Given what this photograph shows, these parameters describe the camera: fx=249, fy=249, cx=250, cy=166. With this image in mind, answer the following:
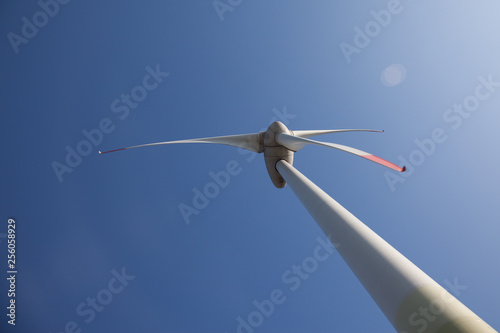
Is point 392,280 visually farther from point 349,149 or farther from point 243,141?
point 243,141

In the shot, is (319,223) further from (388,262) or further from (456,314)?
(456,314)

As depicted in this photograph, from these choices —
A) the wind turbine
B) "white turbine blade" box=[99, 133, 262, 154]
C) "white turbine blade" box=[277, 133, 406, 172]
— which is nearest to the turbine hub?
"white turbine blade" box=[277, 133, 406, 172]

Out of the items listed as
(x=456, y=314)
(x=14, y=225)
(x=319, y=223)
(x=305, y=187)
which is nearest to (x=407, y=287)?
(x=456, y=314)

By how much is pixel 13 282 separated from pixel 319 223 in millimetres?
46009

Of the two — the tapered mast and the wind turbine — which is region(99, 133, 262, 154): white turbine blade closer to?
the wind turbine

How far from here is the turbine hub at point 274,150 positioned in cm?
1981

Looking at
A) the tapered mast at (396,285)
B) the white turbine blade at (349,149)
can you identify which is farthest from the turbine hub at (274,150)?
the tapered mast at (396,285)

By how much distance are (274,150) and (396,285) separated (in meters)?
15.4

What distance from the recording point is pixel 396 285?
194 inches

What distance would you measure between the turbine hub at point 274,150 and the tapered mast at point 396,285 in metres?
11.9

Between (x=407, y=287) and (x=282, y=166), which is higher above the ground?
(x=282, y=166)

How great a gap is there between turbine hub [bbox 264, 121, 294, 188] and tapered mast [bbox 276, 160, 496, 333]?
468 inches

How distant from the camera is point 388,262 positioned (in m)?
5.39

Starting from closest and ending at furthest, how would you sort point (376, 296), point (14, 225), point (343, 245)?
point (376, 296), point (343, 245), point (14, 225)
